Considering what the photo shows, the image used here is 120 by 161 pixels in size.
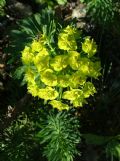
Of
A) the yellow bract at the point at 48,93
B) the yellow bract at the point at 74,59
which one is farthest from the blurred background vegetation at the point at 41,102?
the yellow bract at the point at 74,59

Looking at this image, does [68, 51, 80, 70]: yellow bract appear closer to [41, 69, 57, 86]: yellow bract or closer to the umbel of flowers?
the umbel of flowers

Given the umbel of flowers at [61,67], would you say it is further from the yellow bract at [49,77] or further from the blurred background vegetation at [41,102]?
the blurred background vegetation at [41,102]

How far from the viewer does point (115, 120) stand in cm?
327

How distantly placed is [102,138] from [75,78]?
87cm

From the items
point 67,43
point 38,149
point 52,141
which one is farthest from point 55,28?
point 38,149

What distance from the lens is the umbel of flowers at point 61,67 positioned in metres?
2.40

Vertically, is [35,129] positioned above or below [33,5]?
below

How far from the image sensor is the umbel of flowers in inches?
94.6

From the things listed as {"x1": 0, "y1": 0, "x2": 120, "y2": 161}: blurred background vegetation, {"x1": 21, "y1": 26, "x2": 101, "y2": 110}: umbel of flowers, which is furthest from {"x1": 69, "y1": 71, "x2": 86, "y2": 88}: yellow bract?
{"x1": 0, "y1": 0, "x2": 120, "y2": 161}: blurred background vegetation

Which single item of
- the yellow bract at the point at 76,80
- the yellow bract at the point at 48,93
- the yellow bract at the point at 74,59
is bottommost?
the yellow bract at the point at 48,93

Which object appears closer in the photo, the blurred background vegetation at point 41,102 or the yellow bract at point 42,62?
the yellow bract at point 42,62

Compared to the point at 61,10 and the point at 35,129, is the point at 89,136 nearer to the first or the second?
the point at 35,129

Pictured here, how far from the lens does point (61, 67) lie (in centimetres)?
238

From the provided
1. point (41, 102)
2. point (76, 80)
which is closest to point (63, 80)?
point (76, 80)
